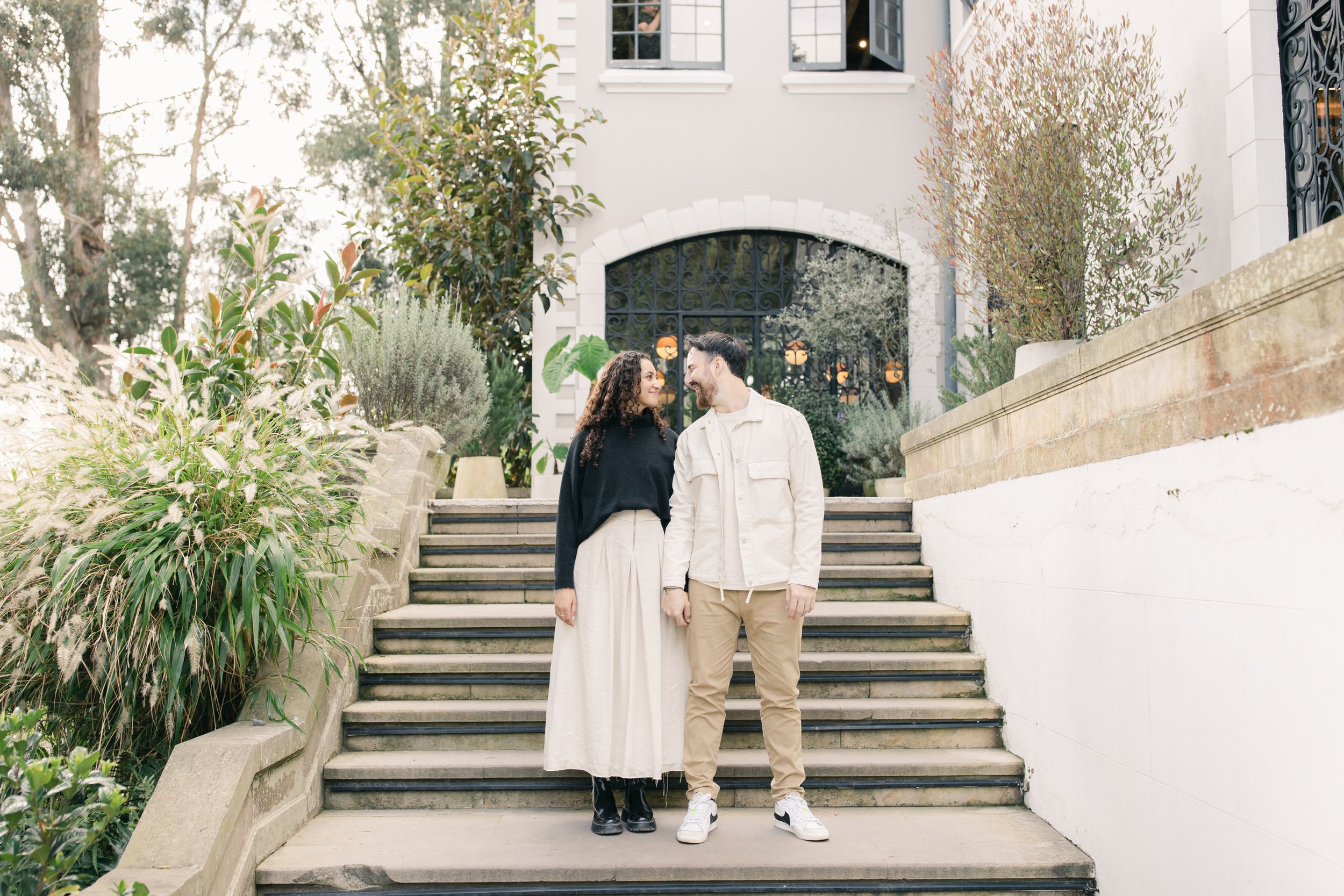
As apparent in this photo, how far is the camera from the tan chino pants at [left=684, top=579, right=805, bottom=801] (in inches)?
148

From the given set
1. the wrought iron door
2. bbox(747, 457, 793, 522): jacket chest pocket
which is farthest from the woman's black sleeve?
the wrought iron door

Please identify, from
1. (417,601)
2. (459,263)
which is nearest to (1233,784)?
(417,601)

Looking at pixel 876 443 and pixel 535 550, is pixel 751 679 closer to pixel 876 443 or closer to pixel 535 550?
pixel 535 550

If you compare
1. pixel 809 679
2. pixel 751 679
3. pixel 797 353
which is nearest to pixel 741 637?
pixel 751 679

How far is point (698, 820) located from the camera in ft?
12.0

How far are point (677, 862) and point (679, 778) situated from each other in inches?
27.7

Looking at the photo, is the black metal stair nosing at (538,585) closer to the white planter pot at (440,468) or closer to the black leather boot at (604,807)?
the white planter pot at (440,468)

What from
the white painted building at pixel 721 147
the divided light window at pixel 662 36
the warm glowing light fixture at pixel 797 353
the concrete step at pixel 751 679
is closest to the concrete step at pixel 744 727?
the concrete step at pixel 751 679

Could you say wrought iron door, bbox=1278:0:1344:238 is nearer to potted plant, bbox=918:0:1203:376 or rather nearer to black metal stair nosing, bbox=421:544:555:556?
potted plant, bbox=918:0:1203:376

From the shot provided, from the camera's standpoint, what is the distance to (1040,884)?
3430mm

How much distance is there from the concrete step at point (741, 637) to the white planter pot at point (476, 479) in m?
2.77

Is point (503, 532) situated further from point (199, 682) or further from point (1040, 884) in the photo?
point (1040, 884)

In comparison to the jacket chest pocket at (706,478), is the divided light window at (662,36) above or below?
above

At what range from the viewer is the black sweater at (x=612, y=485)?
3828 millimetres
